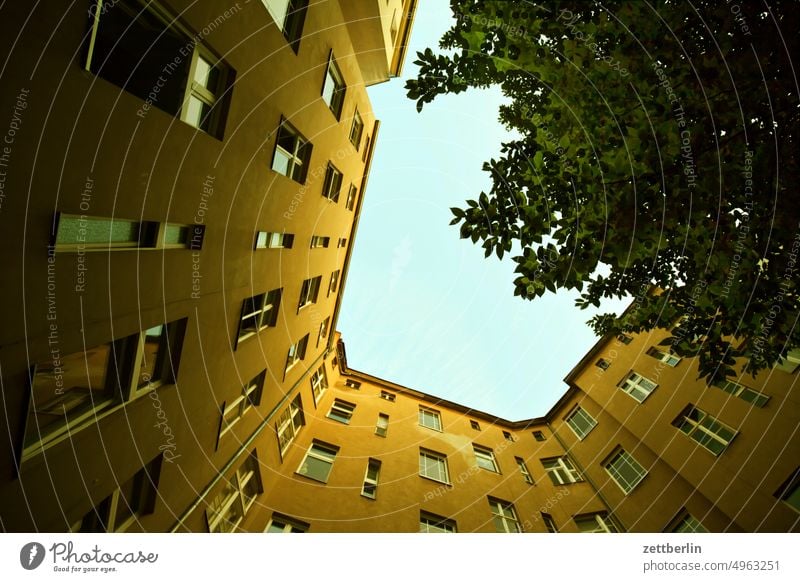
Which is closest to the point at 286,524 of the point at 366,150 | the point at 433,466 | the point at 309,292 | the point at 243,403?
the point at 243,403

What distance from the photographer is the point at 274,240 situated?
9.29m

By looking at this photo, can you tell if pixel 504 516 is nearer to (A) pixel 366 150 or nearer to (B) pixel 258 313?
(B) pixel 258 313

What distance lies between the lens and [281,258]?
9.89 metres

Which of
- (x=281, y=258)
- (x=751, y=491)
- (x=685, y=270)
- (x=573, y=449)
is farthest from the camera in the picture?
(x=573, y=449)

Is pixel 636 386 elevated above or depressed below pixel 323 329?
above

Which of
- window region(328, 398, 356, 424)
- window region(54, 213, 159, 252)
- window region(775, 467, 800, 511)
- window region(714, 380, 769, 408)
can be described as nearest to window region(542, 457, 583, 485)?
window region(714, 380, 769, 408)

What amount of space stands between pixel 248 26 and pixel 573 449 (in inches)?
861

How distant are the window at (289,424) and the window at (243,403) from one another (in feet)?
8.10

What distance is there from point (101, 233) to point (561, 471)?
2067 cm

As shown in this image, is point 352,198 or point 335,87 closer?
point 335,87

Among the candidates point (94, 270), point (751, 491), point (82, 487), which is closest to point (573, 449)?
point (751, 491)

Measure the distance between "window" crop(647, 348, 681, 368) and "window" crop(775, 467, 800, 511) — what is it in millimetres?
5998
